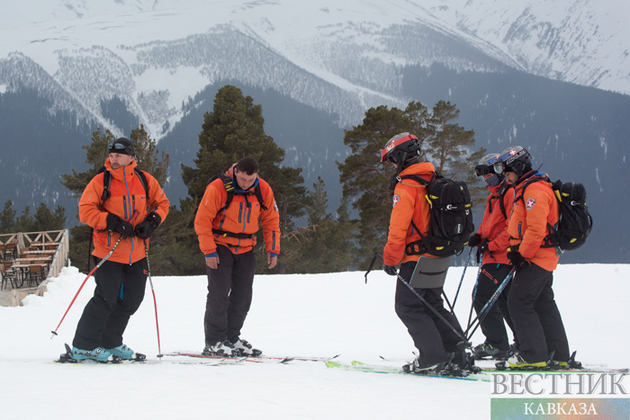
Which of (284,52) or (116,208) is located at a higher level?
(284,52)

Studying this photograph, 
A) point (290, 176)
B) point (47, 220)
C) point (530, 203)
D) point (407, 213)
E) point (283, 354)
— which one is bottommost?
point (283, 354)

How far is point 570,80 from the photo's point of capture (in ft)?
322

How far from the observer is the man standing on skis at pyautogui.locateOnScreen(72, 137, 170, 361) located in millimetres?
3551

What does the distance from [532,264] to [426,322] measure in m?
1.07

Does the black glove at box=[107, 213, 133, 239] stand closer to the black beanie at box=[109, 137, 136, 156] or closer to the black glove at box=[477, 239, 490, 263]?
the black beanie at box=[109, 137, 136, 156]

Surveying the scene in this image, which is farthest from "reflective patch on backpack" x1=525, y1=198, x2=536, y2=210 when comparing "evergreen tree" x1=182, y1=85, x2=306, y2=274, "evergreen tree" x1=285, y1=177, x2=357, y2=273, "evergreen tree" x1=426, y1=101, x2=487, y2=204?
"evergreen tree" x1=426, y1=101, x2=487, y2=204

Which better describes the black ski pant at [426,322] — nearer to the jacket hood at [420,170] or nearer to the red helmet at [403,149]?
the jacket hood at [420,170]

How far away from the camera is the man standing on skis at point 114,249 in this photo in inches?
140

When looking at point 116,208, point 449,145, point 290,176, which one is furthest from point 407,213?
point 449,145

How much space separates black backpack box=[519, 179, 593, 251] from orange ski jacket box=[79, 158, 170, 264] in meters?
3.29

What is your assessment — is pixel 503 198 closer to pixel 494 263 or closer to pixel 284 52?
pixel 494 263

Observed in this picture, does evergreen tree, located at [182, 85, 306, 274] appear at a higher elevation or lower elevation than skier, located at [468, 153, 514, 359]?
higher

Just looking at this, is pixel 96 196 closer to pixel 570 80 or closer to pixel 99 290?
pixel 99 290

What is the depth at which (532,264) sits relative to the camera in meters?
3.55
